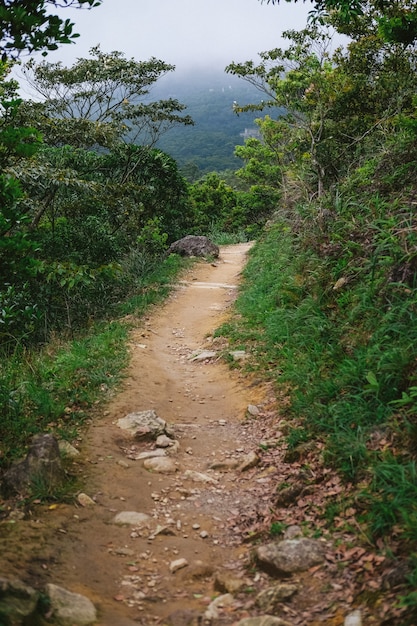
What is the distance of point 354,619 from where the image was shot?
2.63m

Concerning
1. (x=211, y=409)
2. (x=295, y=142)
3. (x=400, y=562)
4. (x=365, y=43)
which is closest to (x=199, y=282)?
(x=295, y=142)

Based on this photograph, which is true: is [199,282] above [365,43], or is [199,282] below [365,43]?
below

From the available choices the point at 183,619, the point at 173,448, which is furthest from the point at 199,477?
Result: the point at 183,619

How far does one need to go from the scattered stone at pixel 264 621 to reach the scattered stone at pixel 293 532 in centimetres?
75

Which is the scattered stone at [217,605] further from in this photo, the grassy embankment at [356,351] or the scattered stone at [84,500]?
the scattered stone at [84,500]

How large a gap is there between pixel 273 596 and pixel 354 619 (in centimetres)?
53

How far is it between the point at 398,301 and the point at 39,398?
3889 mm

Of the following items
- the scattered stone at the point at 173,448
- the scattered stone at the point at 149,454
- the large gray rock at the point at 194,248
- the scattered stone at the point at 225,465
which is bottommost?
the scattered stone at the point at 225,465

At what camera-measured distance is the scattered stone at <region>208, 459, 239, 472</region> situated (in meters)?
4.87

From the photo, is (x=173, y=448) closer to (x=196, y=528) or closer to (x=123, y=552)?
(x=196, y=528)

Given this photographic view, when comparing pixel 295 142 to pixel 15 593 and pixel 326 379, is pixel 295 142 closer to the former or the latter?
pixel 326 379

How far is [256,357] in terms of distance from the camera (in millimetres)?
7148

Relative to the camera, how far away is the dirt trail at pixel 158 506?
3.19 m

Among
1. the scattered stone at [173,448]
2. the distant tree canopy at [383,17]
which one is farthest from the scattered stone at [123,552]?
the distant tree canopy at [383,17]
